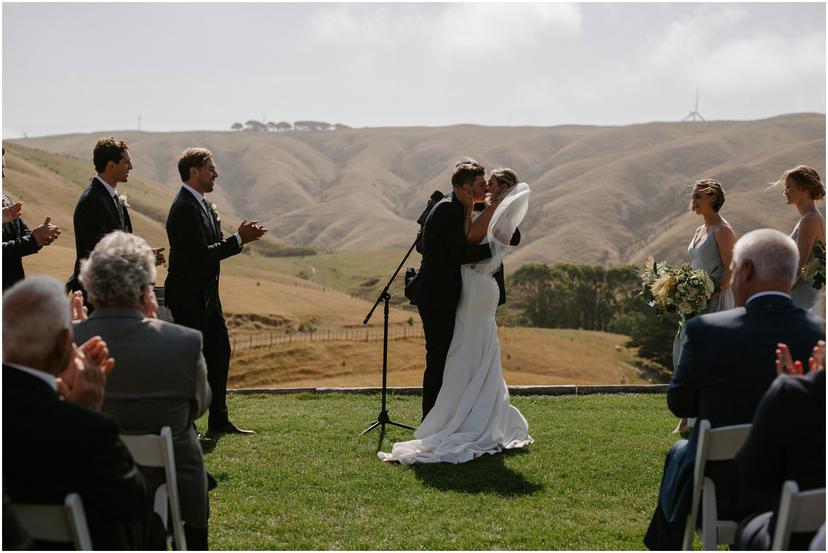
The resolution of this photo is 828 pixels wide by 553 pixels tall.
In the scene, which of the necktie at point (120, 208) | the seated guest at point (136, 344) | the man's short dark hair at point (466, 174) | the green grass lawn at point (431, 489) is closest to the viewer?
the seated guest at point (136, 344)

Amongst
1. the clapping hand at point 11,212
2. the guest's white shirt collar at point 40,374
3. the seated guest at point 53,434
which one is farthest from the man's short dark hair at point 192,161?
the guest's white shirt collar at point 40,374

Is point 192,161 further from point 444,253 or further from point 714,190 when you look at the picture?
point 714,190

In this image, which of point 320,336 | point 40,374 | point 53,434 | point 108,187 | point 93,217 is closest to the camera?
point 53,434

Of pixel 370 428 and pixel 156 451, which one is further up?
pixel 156 451

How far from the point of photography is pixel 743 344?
3928 millimetres

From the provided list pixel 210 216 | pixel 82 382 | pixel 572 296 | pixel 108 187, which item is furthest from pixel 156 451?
pixel 572 296

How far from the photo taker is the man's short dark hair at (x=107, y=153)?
7.29 metres

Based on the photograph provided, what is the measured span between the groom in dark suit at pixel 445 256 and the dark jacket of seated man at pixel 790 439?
4.53 meters

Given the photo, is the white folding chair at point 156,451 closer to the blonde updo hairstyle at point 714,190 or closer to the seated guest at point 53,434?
the seated guest at point 53,434

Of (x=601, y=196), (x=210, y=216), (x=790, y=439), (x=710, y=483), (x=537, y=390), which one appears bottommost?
(x=537, y=390)

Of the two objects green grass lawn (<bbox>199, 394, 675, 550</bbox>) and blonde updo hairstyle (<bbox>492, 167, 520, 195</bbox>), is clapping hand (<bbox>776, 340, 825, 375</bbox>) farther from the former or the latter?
blonde updo hairstyle (<bbox>492, 167, 520, 195</bbox>)

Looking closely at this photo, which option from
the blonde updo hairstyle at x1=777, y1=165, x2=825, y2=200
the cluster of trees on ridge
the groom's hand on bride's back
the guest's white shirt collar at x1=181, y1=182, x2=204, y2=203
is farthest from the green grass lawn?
the cluster of trees on ridge

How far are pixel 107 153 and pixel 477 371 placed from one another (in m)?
3.71

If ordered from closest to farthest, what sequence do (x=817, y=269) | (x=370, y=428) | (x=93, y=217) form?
(x=93, y=217) → (x=817, y=269) → (x=370, y=428)
